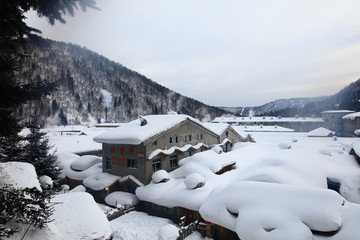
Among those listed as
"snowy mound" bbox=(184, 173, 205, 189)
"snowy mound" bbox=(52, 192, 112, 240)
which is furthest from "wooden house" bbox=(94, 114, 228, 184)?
"snowy mound" bbox=(52, 192, 112, 240)

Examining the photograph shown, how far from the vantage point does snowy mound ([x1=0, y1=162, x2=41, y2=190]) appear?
7.15 meters

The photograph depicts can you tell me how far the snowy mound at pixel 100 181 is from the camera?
65.9 feet

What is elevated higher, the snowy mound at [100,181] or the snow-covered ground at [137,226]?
the snowy mound at [100,181]

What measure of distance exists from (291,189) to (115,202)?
15.5m

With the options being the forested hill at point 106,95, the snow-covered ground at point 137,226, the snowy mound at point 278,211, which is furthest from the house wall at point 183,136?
the forested hill at point 106,95

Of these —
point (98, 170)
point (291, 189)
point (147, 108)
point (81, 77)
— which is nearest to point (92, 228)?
point (291, 189)

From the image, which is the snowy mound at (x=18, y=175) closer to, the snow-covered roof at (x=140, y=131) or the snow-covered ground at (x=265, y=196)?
the snow-covered ground at (x=265, y=196)

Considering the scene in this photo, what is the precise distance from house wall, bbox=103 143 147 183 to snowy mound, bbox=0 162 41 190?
11554mm

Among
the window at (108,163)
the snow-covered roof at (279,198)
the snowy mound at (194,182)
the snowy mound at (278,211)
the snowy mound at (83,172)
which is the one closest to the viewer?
the snowy mound at (278,211)

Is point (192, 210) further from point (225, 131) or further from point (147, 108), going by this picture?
point (147, 108)

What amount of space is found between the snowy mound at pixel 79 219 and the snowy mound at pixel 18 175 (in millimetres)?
1883

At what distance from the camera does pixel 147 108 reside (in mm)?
131750

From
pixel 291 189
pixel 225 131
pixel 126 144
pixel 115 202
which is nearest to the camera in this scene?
pixel 291 189

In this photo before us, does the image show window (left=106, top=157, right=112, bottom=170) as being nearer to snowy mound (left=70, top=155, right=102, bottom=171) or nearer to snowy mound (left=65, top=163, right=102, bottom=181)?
snowy mound (left=65, top=163, right=102, bottom=181)
